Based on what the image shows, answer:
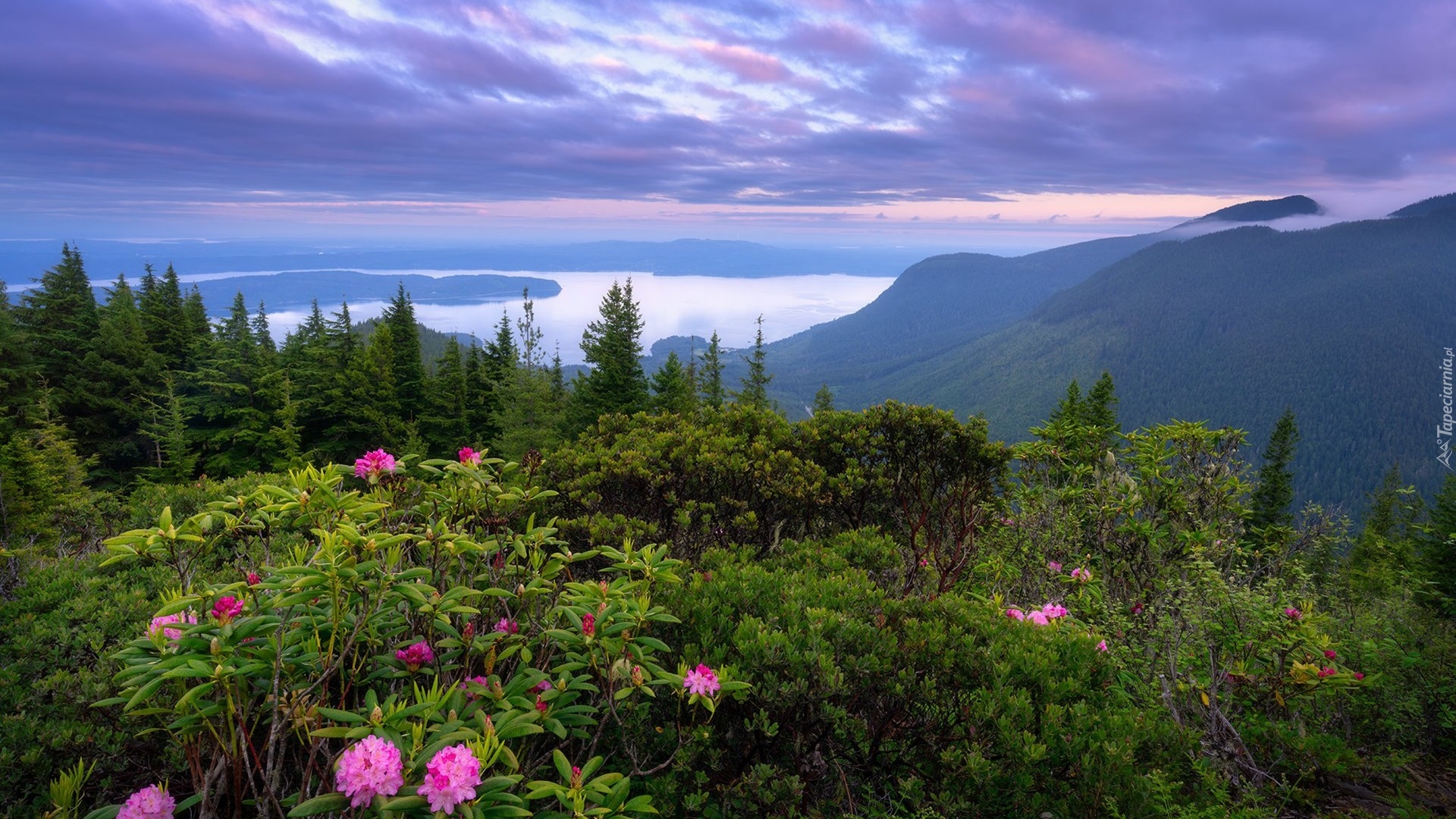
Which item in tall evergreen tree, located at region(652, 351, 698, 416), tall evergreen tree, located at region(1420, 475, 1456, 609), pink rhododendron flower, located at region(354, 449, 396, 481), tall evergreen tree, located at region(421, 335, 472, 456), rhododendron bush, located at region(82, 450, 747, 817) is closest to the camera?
rhododendron bush, located at region(82, 450, 747, 817)

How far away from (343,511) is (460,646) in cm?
67

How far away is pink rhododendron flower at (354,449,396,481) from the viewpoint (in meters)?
2.66

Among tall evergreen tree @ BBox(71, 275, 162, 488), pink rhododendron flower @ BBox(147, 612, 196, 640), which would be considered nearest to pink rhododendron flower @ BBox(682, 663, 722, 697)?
pink rhododendron flower @ BBox(147, 612, 196, 640)

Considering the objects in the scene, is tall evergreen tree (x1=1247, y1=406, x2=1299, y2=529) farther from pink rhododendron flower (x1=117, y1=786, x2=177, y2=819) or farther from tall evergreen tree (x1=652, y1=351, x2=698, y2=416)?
pink rhododendron flower (x1=117, y1=786, x2=177, y2=819)

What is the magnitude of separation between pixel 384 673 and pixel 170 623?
616mm

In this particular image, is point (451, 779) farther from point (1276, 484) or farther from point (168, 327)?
point (1276, 484)

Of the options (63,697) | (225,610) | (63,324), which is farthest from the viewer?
(63,324)

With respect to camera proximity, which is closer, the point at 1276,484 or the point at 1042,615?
the point at 1042,615

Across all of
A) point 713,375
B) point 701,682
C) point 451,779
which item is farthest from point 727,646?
point 713,375

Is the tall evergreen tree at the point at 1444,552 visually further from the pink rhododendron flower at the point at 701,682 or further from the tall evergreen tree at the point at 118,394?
the tall evergreen tree at the point at 118,394

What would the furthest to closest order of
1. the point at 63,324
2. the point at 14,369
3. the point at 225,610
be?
the point at 63,324, the point at 14,369, the point at 225,610

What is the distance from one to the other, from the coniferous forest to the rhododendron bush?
0.05ft

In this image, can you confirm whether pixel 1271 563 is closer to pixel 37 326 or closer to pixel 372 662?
pixel 372 662

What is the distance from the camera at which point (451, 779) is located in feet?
5.04
